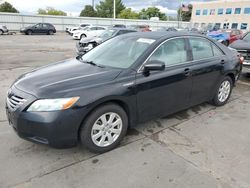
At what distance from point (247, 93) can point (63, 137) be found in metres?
4.97

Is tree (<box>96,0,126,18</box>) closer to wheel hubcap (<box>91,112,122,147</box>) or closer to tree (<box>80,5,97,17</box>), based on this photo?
tree (<box>80,5,97,17</box>)

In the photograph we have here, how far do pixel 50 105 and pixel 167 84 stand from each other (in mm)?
1773

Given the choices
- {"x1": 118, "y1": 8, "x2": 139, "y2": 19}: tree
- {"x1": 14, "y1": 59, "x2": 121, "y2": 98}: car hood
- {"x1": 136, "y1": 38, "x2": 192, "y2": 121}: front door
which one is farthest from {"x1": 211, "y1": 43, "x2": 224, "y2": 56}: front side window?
{"x1": 118, "y1": 8, "x2": 139, "y2": 19}: tree

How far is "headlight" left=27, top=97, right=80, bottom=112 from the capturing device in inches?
103

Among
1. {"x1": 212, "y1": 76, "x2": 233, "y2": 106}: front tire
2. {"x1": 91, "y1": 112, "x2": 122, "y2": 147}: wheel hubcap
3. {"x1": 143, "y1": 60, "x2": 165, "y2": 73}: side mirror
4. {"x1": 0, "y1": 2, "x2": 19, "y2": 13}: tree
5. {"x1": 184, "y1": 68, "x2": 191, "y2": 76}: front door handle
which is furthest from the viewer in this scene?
{"x1": 0, "y1": 2, "x2": 19, "y2": 13}: tree

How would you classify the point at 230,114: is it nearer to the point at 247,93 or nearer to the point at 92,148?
the point at 247,93

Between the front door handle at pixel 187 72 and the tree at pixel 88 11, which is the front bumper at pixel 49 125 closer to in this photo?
the front door handle at pixel 187 72

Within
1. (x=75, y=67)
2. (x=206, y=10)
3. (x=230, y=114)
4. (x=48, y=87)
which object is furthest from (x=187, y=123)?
(x=206, y=10)

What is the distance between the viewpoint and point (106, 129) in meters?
3.06

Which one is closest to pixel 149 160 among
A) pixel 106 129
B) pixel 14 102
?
pixel 106 129

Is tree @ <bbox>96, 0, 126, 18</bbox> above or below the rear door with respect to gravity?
above

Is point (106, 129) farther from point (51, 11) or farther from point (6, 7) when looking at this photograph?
point (51, 11)

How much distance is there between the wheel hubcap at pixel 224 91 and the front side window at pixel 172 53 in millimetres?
1430

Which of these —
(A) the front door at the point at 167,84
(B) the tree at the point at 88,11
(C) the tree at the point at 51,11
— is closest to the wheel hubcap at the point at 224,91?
(A) the front door at the point at 167,84
